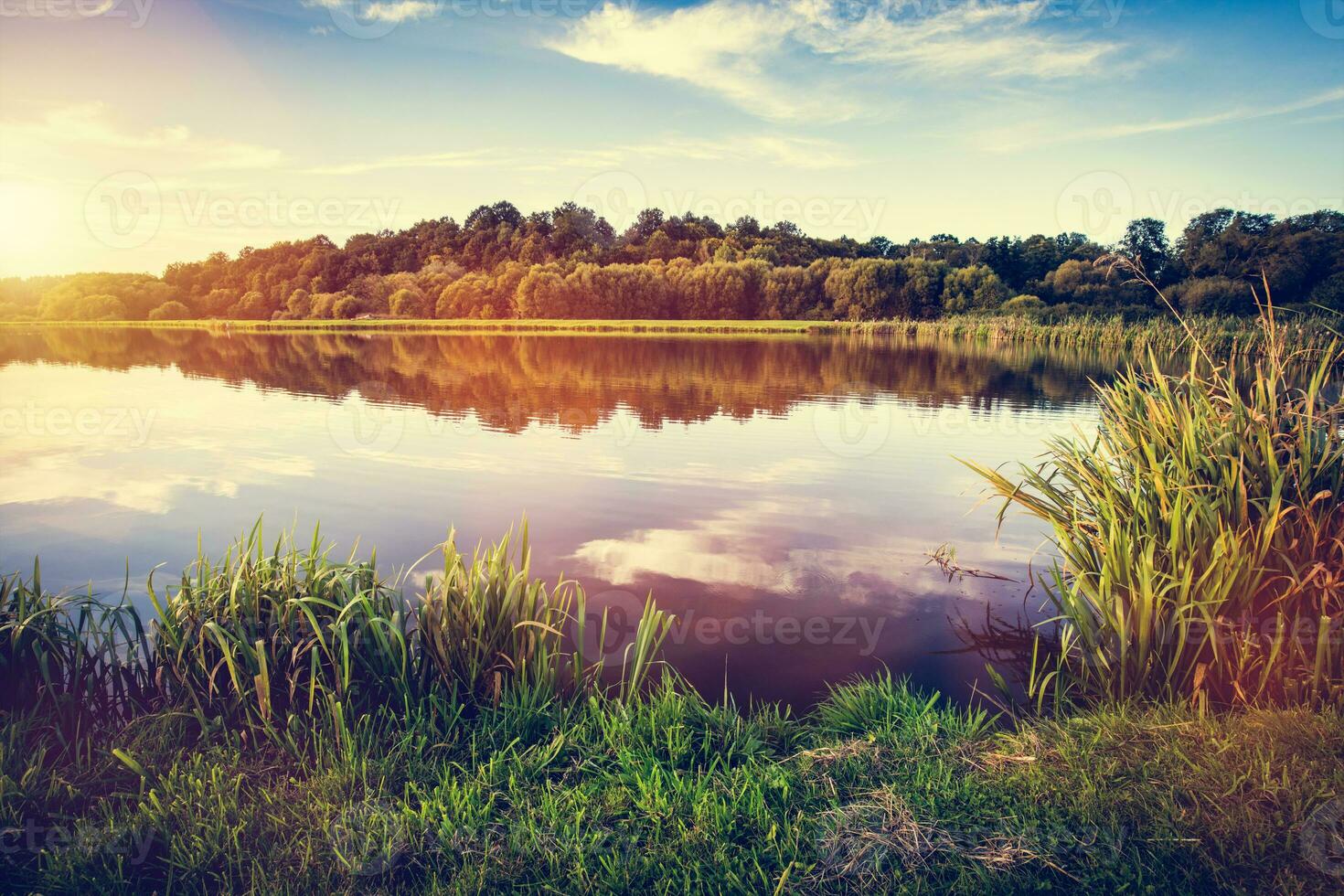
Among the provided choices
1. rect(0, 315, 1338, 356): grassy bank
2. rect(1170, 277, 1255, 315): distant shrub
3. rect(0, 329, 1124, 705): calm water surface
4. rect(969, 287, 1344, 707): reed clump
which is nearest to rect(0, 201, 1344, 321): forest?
rect(1170, 277, 1255, 315): distant shrub

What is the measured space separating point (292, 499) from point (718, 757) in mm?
9582

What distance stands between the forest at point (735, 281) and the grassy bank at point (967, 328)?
7.88 m

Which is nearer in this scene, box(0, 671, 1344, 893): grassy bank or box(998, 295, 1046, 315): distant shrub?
box(0, 671, 1344, 893): grassy bank

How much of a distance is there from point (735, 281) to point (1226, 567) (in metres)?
98.5

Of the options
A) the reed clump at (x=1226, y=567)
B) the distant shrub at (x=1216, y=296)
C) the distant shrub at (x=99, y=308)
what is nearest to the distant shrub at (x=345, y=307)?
the distant shrub at (x=99, y=308)

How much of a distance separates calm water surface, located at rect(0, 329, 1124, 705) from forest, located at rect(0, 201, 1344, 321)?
67771 millimetres

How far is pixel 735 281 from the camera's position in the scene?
100 meters

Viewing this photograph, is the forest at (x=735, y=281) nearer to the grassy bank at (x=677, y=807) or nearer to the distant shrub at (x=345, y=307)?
the distant shrub at (x=345, y=307)

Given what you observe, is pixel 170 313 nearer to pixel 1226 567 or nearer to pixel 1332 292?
pixel 1226 567

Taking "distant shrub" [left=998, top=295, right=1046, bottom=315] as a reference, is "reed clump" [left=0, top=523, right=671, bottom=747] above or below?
below

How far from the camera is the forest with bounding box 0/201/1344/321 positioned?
8656 cm

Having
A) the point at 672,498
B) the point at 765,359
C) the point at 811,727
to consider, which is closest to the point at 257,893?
the point at 811,727

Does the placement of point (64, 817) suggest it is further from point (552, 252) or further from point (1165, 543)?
point (552, 252)

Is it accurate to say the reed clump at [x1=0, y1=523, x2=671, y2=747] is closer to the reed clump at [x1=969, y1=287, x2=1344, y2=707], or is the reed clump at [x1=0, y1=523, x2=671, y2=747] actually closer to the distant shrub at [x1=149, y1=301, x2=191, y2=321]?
the reed clump at [x1=969, y1=287, x2=1344, y2=707]
